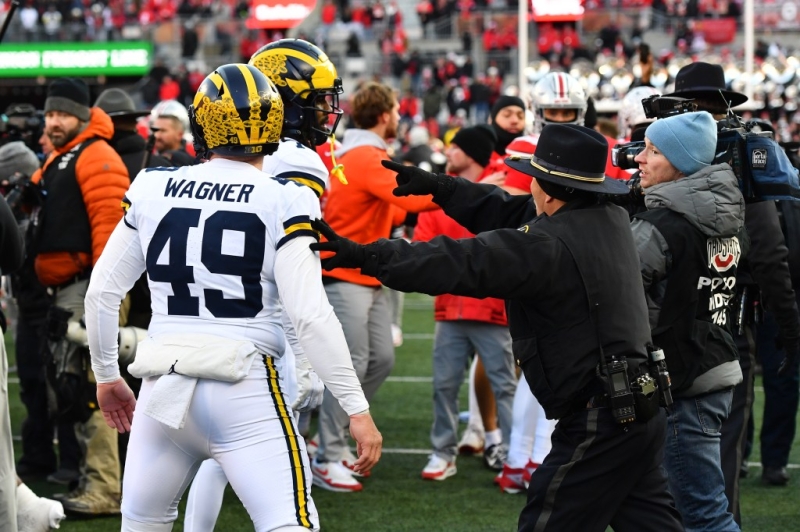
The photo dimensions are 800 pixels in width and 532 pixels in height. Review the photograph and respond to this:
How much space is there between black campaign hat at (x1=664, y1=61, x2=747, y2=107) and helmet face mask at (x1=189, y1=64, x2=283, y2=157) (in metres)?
2.30

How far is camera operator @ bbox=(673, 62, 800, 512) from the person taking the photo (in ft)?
16.5

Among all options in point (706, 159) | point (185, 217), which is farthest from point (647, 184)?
point (185, 217)

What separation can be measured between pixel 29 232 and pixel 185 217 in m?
3.01

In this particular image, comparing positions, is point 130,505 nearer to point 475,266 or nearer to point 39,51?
point 475,266

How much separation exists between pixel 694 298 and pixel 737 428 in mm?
851

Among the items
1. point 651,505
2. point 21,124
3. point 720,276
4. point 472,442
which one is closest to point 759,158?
point 720,276

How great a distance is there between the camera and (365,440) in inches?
142

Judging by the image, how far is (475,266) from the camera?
3.75 metres

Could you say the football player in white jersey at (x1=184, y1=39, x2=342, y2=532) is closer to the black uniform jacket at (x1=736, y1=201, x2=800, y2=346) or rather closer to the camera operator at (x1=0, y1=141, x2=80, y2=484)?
the black uniform jacket at (x1=736, y1=201, x2=800, y2=346)

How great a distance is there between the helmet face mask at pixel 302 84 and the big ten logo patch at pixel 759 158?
168cm

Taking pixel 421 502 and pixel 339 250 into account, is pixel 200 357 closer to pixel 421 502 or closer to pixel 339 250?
pixel 339 250

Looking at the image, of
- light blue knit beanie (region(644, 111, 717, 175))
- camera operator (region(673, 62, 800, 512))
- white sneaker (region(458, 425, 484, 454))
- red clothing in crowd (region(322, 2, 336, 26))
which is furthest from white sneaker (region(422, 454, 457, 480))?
red clothing in crowd (region(322, 2, 336, 26))

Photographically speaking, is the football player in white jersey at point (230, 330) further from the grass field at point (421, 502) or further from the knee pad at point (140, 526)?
the grass field at point (421, 502)

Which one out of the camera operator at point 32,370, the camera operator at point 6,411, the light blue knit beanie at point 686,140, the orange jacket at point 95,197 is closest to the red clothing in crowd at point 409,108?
the camera operator at point 32,370
